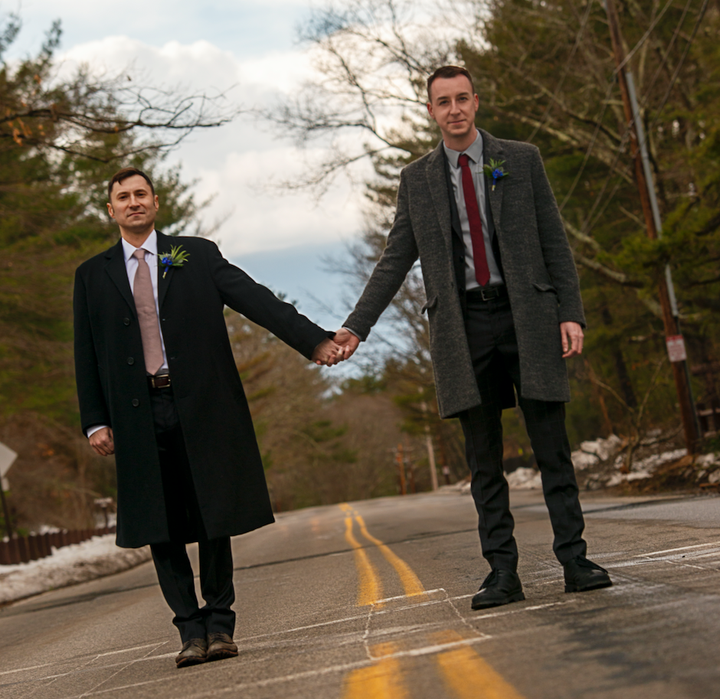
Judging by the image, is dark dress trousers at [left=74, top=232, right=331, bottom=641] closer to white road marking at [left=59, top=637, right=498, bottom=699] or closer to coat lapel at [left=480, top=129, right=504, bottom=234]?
white road marking at [left=59, top=637, right=498, bottom=699]

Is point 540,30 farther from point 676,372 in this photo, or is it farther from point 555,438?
point 555,438

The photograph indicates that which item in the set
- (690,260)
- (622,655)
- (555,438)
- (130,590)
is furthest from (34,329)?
(622,655)

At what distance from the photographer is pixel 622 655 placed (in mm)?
2516

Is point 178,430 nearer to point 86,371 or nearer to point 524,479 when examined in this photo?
point 86,371

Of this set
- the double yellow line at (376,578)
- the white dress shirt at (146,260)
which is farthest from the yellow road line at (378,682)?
the white dress shirt at (146,260)

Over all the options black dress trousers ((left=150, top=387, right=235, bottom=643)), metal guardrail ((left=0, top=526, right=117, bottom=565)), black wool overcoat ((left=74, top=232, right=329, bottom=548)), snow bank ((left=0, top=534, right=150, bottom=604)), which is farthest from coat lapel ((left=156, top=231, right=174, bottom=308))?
metal guardrail ((left=0, top=526, right=117, bottom=565))

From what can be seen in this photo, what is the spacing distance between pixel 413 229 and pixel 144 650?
267 centimetres

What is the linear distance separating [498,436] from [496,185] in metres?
1.20

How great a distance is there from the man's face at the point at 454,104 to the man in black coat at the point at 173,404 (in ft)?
4.08

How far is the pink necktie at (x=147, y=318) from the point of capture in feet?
Result: 13.8

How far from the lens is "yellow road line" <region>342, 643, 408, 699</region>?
2.62 meters

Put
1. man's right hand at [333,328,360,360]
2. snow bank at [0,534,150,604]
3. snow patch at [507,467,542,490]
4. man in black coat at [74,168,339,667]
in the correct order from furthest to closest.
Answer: snow patch at [507,467,542,490], snow bank at [0,534,150,604], man's right hand at [333,328,360,360], man in black coat at [74,168,339,667]

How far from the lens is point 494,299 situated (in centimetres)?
422

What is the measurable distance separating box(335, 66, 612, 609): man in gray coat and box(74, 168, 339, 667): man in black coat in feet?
2.61
